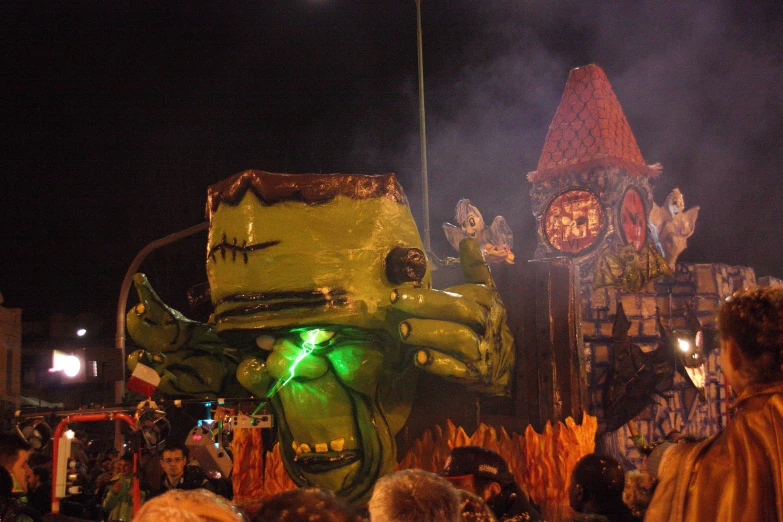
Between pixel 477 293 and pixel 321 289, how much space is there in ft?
4.30

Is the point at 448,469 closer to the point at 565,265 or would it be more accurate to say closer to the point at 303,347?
the point at 303,347

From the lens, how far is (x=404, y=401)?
264 inches

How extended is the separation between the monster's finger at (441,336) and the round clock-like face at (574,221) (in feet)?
16.8

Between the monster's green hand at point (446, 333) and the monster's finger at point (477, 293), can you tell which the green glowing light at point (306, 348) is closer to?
the monster's green hand at point (446, 333)

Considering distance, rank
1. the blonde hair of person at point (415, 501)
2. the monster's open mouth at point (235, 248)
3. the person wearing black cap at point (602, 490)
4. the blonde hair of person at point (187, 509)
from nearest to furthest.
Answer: the blonde hair of person at point (187, 509), the blonde hair of person at point (415, 501), the person wearing black cap at point (602, 490), the monster's open mouth at point (235, 248)

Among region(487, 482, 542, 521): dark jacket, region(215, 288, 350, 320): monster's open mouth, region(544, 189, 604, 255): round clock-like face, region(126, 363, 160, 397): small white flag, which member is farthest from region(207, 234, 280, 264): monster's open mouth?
region(544, 189, 604, 255): round clock-like face

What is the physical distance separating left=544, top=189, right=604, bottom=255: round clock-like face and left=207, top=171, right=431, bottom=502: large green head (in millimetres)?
4741

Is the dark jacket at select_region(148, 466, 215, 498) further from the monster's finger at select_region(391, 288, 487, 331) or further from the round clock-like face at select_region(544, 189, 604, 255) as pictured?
the round clock-like face at select_region(544, 189, 604, 255)

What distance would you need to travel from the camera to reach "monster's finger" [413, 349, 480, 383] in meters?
5.72

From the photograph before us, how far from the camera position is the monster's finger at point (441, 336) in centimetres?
565

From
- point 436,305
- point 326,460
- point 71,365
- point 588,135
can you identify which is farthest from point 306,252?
point 588,135

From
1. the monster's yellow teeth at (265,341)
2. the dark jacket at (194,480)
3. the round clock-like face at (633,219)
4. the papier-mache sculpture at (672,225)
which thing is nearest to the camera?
the dark jacket at (194,480)

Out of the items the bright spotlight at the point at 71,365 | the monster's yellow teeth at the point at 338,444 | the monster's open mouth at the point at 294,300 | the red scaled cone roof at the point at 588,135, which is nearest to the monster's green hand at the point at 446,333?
the monster's open mouth at the point at 294,300

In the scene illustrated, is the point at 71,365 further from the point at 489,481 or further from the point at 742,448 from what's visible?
the point at 742,448
